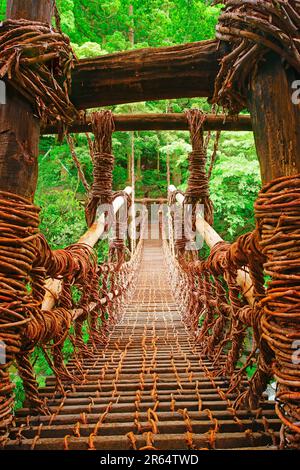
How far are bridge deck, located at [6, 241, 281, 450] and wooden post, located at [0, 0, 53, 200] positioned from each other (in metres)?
0.55

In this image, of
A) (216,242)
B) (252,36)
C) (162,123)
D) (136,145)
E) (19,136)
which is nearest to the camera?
(252,36)

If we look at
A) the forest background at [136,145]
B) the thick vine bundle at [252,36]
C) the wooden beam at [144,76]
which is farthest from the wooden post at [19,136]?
the forest background at [136,145]

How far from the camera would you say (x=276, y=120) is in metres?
0.65

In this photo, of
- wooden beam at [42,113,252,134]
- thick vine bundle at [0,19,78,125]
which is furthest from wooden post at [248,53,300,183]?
wooden beam at [42,113,252,134]

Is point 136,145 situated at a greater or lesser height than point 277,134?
greater

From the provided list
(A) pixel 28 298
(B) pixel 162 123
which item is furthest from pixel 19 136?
(B) pixel 162 123

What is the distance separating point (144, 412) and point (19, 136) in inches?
30.2

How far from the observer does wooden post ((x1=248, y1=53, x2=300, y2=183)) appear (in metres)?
0.63

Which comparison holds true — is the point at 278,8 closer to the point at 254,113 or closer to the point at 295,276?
the point at 254,113

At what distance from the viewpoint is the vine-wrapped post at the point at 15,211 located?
0.62 m

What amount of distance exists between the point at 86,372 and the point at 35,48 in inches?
42.3

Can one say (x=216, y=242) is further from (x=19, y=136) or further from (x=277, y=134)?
(x=19, y=136)

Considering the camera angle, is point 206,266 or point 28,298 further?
point 206,266

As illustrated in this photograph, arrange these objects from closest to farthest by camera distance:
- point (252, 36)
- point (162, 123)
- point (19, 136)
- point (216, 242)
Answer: point (252, 36), point (19, 136), point (216, 242), point (162, 123)
